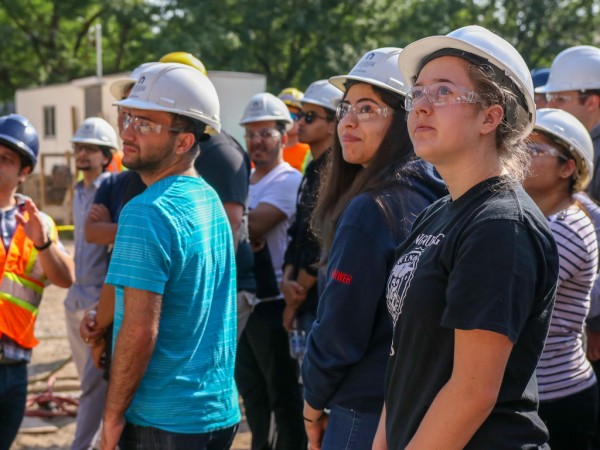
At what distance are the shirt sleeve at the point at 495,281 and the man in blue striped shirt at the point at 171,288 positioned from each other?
1310 mm

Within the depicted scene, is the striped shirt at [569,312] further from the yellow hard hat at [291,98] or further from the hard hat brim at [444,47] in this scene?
the yellow hard hat at [291,98]

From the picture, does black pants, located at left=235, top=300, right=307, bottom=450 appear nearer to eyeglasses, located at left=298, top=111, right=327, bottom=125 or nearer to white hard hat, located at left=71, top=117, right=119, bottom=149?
eyeglasses, located at left=298, top=111, right=327, bottom=125

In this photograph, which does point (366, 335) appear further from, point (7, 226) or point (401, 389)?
point (7, 226)

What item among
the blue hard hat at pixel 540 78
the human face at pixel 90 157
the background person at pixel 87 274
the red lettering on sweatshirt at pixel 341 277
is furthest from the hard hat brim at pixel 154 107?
the blue hard hat at pixel 540 78

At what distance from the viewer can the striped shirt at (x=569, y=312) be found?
3.33 m

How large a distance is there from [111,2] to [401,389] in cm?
3196

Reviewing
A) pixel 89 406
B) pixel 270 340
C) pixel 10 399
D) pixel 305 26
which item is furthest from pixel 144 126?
pixel 305 26

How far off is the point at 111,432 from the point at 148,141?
44.2 inches

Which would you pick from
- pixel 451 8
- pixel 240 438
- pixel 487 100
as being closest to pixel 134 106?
pixel 487 100

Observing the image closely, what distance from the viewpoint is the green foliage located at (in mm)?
30641

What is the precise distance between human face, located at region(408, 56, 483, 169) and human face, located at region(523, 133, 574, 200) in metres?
1.60

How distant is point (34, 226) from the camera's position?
400 centimetres

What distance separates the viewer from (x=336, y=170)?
129 inches

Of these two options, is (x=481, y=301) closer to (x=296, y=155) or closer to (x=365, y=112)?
(x=365, y=112)
